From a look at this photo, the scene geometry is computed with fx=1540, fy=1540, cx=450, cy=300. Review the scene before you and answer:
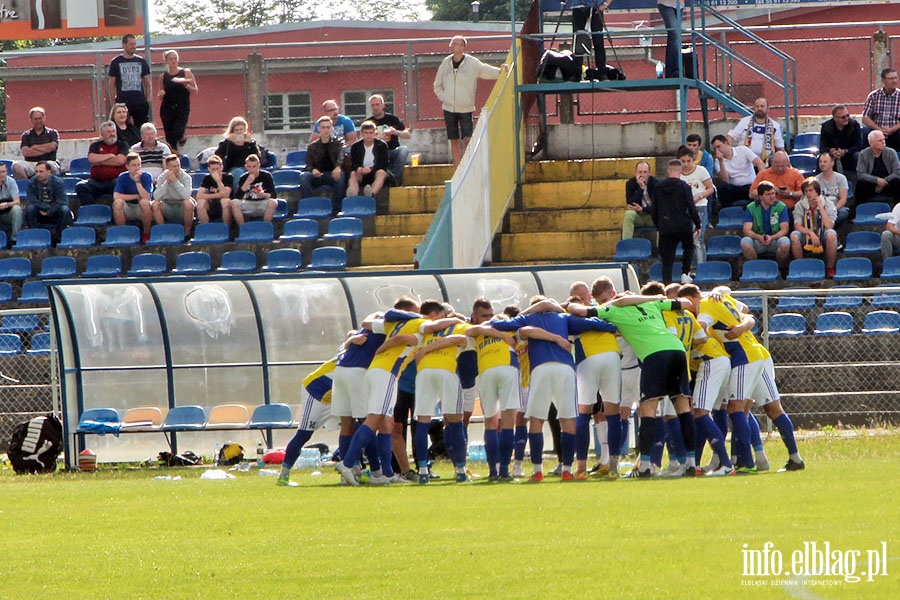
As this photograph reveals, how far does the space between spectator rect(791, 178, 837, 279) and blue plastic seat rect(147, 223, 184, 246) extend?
928 cm

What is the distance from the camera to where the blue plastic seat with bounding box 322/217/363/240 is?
23469 mm

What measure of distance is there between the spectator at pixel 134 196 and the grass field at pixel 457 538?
33.7 feet

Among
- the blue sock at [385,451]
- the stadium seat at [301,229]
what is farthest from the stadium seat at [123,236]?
the blue sock at [385,451]

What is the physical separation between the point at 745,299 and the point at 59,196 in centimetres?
1120

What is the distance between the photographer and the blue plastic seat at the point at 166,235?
23.8 m

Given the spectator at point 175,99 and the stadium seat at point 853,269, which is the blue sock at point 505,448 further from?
the spectator at point 175,99

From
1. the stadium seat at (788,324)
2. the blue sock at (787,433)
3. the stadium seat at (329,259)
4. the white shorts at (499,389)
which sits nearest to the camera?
the blue sock at (787,433)

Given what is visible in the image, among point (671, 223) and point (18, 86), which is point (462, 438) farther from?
point (18, 86)

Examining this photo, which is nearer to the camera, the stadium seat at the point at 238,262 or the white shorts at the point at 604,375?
the white shorts at the point at 604,375

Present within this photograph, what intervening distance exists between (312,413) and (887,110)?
38.2 ft

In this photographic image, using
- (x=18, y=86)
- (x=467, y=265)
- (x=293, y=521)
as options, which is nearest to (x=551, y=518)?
(x=293, y=521)

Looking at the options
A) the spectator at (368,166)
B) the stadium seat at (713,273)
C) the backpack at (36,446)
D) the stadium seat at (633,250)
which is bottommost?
the backpack at (36,446)

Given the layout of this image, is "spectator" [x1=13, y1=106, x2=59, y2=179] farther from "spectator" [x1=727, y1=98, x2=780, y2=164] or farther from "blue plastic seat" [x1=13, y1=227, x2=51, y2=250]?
"spectator" [x1=727, y1=98, x2=780, y2=164]

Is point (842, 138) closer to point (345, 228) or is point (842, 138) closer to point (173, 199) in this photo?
point (345, 228)
